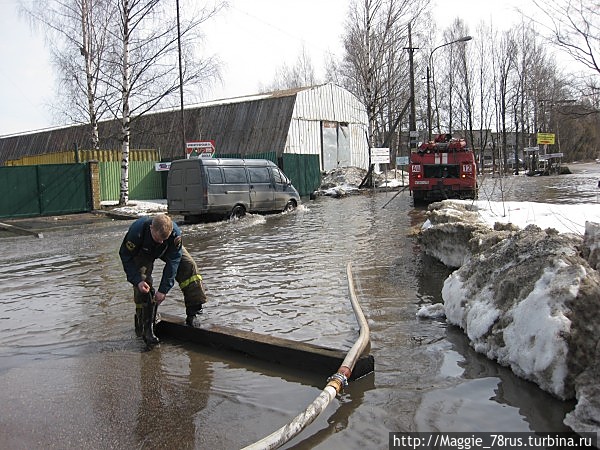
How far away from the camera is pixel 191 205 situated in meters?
16.5

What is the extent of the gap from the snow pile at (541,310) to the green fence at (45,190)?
1877 cm

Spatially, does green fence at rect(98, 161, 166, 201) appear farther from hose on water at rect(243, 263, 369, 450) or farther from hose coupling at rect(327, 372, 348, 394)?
hose coupling at rect(327, 372, 348, 394)

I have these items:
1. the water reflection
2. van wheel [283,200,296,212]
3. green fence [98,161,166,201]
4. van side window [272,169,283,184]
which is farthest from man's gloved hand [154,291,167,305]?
green fence [98,161,166,201]

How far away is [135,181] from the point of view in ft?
84.2

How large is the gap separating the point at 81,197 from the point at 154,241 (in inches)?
723

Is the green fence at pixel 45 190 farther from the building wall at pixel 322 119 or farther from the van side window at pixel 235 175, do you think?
the building wall at pixel 322 119

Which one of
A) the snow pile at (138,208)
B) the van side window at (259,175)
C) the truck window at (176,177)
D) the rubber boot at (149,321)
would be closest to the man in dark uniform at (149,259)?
the rubber boot at (149,321)

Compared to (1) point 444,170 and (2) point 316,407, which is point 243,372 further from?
(1) point 444,170

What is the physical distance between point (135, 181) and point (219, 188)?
1052cm

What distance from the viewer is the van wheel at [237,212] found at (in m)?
17.0

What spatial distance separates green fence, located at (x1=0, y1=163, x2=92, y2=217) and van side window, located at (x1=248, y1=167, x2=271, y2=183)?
26.9 feet

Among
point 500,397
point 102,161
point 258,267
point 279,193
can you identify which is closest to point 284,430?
point 500,397

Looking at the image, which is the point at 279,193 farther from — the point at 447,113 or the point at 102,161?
the point at 447,113

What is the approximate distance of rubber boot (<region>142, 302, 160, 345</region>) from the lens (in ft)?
17.8
